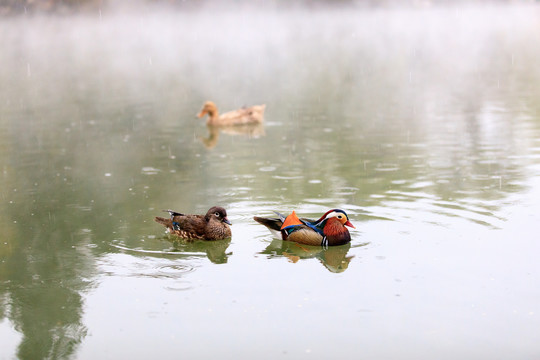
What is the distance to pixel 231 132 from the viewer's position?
21.7m

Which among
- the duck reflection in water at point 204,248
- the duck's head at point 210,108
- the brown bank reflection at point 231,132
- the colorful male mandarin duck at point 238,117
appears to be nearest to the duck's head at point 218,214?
the duck reflection in water at point 204,248

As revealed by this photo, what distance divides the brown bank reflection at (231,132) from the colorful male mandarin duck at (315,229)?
8754 mm

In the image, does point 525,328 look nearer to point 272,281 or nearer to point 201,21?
point 272,281

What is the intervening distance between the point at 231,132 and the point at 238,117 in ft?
3.10

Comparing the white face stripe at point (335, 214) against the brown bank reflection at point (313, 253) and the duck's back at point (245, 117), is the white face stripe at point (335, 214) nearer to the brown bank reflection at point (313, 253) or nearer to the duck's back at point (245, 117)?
the brown bank reflection at point (313, 253)

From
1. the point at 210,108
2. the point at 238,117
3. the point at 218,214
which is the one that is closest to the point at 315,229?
the point at 218,214

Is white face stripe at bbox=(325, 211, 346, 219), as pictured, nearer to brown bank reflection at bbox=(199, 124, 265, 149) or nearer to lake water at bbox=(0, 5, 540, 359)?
lake water at bbox=(0, 5, 540, 359)

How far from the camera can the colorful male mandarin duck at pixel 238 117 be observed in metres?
22.3

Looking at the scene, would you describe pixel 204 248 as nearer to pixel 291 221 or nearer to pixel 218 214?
pixel 218 214

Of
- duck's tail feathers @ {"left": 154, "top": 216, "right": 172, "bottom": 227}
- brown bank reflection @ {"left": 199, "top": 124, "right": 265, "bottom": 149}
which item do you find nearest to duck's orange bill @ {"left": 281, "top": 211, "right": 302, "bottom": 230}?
duck's tail feathers @ {"left": 154, "top": 216, "right": 172, "bottom": 227}

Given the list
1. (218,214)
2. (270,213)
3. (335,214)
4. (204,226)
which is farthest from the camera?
(270,213)

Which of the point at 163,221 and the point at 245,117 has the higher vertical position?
the point at 245,117

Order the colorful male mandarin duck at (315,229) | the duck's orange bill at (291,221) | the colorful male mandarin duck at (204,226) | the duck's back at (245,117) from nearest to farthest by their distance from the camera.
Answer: the colorful male mandarin duck at (315,229) → the duck's orange bill at (291,221) → the colorful male mandarin duck at (204,226) → the duck's back at (245,117)

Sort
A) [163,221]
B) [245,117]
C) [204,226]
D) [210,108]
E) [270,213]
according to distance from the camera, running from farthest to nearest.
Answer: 1. [210,108]
2. [245,117]
3. [270,213]
4. [163,221]
5. [204,226]
